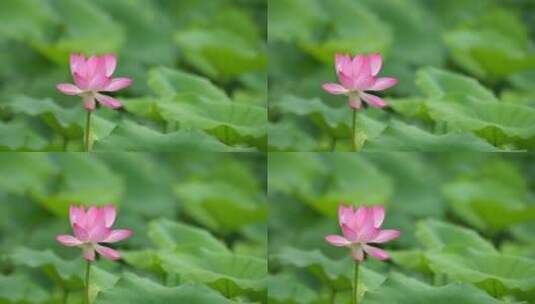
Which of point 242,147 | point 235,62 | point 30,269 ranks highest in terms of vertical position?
point 235,62

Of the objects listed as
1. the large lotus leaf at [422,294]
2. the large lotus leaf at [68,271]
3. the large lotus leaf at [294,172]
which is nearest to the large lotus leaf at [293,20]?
the large lotus leaf at [294,172]

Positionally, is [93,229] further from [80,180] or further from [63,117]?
→ [80,180]

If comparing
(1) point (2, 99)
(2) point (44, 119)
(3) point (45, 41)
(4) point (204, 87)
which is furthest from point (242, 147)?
(3) point (45, 41)

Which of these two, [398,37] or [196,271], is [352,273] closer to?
[196,271]

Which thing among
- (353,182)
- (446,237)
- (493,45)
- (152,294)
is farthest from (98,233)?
(493,45)

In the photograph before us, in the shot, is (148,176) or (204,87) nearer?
(204,87)

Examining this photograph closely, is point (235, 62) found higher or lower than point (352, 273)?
higher

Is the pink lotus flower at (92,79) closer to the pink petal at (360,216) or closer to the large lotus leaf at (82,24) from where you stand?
the pink petal at (360,216)

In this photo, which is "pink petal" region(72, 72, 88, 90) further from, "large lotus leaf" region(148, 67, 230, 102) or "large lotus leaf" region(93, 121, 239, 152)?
"large lotus leaf" region(148, 67, 230, 102)
